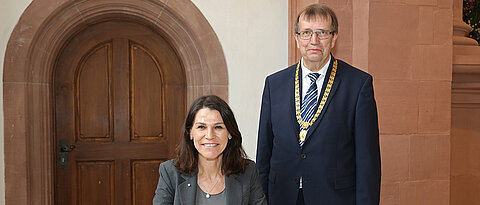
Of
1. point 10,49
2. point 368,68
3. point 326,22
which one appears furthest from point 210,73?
point 326,22

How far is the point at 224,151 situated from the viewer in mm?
1727

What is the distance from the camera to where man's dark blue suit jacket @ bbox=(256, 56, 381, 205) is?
1589mm

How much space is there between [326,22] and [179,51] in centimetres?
187

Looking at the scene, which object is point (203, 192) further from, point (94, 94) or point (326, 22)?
point (94, 94)

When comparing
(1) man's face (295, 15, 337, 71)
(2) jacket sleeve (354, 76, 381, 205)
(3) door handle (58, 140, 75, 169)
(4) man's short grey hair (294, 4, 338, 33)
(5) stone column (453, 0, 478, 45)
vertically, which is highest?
(5) stone column (453, 0, 478, 45)

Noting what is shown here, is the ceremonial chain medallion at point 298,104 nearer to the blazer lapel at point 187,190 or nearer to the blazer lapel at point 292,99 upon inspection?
the blazer lapel at point 292,99

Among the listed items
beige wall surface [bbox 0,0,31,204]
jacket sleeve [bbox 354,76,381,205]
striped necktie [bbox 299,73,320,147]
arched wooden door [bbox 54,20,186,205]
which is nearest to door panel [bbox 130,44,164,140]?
arched wooden door [bbox 54,20,186,205]

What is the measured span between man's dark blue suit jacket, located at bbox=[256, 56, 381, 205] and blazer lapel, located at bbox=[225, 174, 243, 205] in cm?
18

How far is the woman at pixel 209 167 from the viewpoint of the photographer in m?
1.63

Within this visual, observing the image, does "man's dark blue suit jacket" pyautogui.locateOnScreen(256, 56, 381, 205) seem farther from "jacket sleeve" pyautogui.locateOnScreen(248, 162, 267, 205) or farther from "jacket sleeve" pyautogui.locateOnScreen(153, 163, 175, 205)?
"jacket sleeve" pyautogui.locateOnScreen(153, 163, 175, 205)

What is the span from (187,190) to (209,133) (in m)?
0.25

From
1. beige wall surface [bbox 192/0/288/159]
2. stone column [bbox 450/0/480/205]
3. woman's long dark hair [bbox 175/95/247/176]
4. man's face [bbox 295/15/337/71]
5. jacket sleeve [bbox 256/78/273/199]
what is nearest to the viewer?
man's face [bbox 295/15/337/71]

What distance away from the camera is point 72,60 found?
10.6ft

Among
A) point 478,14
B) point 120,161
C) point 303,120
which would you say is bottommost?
point 120,161
